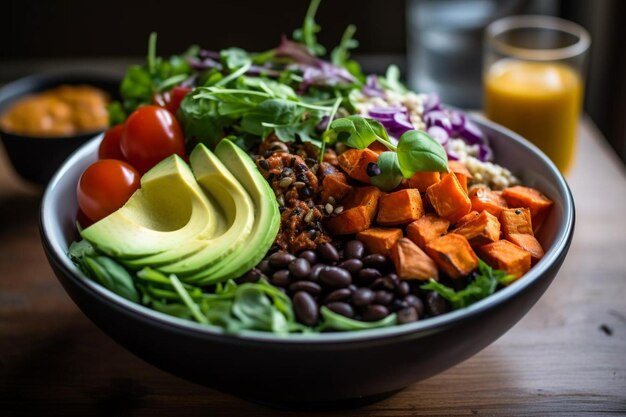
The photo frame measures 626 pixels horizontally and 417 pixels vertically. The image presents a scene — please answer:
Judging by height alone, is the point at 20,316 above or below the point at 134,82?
below

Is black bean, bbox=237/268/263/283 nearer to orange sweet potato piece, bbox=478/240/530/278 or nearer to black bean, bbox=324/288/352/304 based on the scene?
black bean, bbox=324/288/352/304

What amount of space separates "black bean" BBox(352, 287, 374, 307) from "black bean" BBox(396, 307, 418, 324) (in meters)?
0.06

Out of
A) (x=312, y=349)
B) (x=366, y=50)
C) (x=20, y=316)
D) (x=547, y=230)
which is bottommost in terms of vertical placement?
(x=366, y=50)

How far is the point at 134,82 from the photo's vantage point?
228 cm

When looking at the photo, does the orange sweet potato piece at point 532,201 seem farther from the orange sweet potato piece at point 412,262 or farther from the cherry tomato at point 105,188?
the cherry tomato at point 105,188

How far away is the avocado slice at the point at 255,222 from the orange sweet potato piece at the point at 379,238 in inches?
7.5

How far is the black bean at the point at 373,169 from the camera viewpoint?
1.63 meters

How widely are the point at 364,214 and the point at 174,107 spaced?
712 millimetres

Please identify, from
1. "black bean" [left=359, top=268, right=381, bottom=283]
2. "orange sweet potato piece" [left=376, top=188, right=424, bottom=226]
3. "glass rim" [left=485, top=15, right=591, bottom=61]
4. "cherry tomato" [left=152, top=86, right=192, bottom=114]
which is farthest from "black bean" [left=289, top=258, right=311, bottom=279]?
"glass rim" [left=485, top=15, right=591, bottom=61]

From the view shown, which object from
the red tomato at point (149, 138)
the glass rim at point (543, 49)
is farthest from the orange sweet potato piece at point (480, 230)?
the glass rim at point (543, 49)

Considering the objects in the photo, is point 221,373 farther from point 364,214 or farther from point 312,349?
point 364,214

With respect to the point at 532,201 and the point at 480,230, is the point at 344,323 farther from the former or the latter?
the point at 532,201

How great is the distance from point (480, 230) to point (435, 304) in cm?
22

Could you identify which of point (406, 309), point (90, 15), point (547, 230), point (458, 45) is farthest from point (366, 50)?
point (406, 309)
